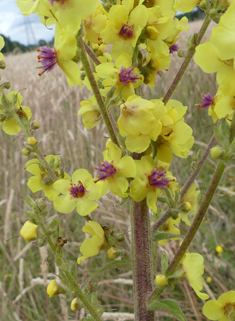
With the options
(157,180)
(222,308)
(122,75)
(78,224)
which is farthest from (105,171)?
(78,224)

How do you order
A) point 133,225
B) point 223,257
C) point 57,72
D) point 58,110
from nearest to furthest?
point 133,225, point 223,257, point 58,110, point 57,72

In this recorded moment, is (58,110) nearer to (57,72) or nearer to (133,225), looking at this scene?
(57,72)

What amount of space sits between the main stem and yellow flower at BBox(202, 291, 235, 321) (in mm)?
166

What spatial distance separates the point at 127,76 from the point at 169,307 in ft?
1.96

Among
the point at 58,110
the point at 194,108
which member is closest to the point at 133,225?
the point at 58,110

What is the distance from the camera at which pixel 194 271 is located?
33.8 inches

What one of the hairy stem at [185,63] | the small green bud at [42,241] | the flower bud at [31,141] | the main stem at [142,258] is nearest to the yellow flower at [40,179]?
the flower bud at [31,141]

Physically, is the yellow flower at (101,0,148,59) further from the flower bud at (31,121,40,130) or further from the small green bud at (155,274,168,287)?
the small green bud at (155,274,168,287)

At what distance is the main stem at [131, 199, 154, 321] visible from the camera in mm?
914

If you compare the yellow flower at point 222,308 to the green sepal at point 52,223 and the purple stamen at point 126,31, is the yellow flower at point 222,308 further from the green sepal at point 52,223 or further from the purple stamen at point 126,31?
the purple stamen at point 126,31

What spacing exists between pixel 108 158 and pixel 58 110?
9.72 feet

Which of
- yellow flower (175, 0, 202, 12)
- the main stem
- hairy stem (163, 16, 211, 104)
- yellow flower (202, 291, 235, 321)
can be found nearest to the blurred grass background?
the main stem

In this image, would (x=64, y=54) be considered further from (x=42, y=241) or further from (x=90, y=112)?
(x=42, y=241)

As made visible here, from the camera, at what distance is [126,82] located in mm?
812
